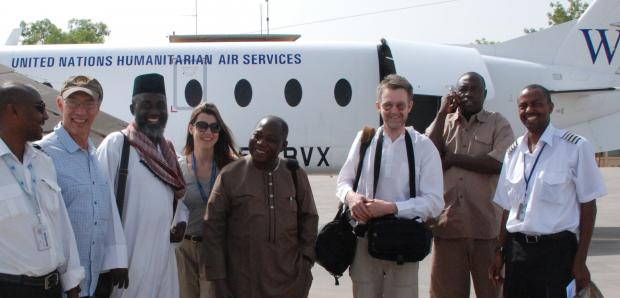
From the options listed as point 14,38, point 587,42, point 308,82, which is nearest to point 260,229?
point 308,82

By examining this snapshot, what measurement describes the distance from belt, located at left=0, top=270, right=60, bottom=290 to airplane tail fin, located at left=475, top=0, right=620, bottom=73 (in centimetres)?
1148

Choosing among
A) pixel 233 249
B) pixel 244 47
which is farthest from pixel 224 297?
pixel 244 47

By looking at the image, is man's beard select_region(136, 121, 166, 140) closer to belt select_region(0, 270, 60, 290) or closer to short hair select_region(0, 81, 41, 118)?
short hair select_region(0, 81, 41, 118)

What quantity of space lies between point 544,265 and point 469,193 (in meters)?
1.04

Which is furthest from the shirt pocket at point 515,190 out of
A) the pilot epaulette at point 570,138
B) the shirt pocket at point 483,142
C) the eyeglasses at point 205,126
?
the eyeglasses at point 205,126

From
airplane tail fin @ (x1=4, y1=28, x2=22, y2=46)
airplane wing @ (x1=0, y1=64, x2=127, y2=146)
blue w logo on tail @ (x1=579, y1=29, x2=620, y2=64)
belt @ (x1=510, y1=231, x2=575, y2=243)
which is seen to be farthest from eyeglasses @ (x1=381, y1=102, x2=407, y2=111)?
airplane tail fin @ (x1=4, y1=28, x2=22, y2=46)

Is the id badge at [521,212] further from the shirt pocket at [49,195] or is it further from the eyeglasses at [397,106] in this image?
the shirt pocket at [49,195]

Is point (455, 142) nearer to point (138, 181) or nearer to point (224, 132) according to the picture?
point (224, 132)

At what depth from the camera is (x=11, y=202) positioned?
148 inches

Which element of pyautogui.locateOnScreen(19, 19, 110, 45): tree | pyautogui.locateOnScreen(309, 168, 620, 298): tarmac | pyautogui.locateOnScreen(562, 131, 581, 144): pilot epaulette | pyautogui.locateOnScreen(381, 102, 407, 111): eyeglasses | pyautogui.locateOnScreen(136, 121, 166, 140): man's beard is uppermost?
pyautogui.locateOnScreen(19, 19, 110, 45): tree

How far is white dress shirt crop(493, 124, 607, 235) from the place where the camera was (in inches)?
189

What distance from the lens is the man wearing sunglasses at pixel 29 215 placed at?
3.77 m

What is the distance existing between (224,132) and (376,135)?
110 cm

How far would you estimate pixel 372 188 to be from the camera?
5.08 meters
